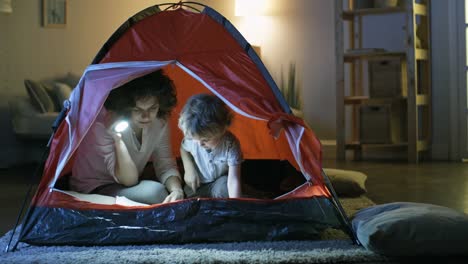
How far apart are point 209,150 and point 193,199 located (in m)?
0.30

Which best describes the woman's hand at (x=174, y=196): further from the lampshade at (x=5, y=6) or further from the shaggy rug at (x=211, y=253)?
the lampshade at (x=5, y=6)

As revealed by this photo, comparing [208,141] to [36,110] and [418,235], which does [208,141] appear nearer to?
[418,235]

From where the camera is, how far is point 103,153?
2.44m

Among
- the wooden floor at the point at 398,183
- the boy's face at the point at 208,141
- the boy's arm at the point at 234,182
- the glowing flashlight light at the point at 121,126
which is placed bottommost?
the wooden floor at the point at 398,183

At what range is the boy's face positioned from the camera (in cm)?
229

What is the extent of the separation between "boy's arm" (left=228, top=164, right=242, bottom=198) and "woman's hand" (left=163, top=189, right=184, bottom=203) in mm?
212

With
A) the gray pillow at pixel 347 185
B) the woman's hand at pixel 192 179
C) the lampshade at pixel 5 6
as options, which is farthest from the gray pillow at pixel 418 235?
the lampshade at pixel 5 6

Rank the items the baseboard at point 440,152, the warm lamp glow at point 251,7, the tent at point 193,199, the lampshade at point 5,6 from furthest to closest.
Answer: the warm lamp glow at point 251,7 → the baseboard at point 440,152 → the lampshade at point 5,6 → the tent at point 193,199

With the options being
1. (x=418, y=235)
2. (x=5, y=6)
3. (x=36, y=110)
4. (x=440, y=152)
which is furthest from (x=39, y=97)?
(x=418, y=235)

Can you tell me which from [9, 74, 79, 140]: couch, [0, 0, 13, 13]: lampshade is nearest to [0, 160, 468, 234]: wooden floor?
[9, 74, 79, 140]: couch

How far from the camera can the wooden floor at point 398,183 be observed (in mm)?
2975

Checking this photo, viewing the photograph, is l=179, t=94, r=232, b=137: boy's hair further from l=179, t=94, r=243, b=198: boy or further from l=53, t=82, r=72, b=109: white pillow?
l=53, t=82, r=72, b=109: white pillow

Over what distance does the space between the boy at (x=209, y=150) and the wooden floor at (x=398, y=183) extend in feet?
2.38

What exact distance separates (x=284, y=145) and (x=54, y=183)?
1121 mm
